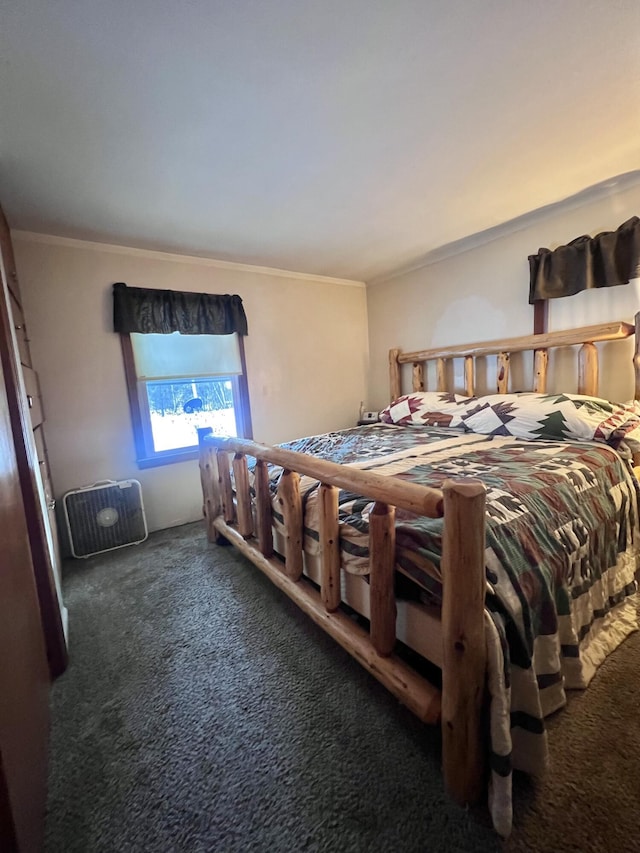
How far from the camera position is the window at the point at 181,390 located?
277 centimetres

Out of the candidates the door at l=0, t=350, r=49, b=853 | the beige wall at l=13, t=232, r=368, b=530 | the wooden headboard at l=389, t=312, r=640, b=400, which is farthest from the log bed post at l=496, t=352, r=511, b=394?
the door at l=0, t=350, r=49, b=853

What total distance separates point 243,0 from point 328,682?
7.57 feet

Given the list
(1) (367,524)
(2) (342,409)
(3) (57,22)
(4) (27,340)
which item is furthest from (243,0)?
(2) (342,409)

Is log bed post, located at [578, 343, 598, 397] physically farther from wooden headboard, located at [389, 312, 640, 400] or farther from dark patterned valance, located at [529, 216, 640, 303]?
dark patterned valance, located at [529, 216, 640, 303]

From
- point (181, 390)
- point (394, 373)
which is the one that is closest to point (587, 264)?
point (394, 373)

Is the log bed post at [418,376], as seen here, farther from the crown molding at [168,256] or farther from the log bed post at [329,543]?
the log bed post at [329,543]

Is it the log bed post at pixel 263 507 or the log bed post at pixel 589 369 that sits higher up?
the log bed post at pixel 589 369

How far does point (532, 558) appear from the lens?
3.59 feet

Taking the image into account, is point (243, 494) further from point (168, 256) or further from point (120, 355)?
point (168, 256)

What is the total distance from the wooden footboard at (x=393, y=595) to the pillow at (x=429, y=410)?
1.59 meters

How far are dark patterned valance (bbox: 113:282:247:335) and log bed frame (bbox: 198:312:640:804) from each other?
1359 mm

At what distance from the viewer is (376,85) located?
1.32 m

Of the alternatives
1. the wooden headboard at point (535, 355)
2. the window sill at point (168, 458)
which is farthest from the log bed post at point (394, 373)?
the window sill at point (168, 458)

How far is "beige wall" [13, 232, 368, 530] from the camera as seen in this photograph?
95.6 inches
